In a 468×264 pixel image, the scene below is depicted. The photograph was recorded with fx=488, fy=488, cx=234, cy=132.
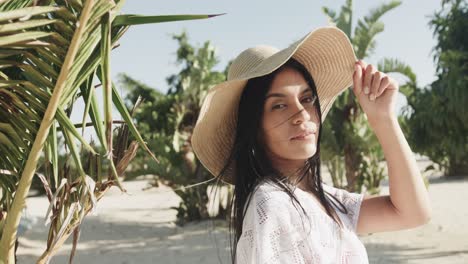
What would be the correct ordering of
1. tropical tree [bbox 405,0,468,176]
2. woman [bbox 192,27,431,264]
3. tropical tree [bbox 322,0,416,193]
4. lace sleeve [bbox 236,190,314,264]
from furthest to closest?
tropical tree [bbox 322,0,416,193]
tropical tree [bbox 405,0,468,176]
woman [bbox 192,27,431,264]
lace sleeve [bbox 236,190,314,264]

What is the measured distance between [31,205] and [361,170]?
10018mm

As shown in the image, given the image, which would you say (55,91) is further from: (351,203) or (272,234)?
(351,203)

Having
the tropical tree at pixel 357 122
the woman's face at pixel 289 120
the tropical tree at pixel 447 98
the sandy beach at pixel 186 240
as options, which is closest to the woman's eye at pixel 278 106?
the woman's face at pixel 289 120

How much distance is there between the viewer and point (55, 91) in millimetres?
1266

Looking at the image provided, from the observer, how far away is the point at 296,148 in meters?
1.42

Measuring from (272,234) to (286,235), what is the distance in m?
0.04

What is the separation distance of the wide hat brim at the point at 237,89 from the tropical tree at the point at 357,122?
6.80m

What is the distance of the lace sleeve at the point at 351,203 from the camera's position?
1.54 metres

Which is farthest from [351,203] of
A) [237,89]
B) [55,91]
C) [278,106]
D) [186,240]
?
[186,240]

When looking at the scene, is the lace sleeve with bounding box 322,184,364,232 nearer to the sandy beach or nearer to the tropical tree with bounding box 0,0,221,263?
the tropical tree with bounding box 0,0,221,263

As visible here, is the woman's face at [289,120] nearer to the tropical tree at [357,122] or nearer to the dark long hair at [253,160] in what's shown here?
the dark long hair at [253,160]

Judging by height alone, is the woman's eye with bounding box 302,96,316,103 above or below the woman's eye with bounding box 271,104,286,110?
above

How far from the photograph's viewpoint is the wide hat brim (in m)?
1.58

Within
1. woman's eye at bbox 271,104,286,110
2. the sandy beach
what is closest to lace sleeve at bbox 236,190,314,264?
woman's eye at bbox 271,104,286,110
